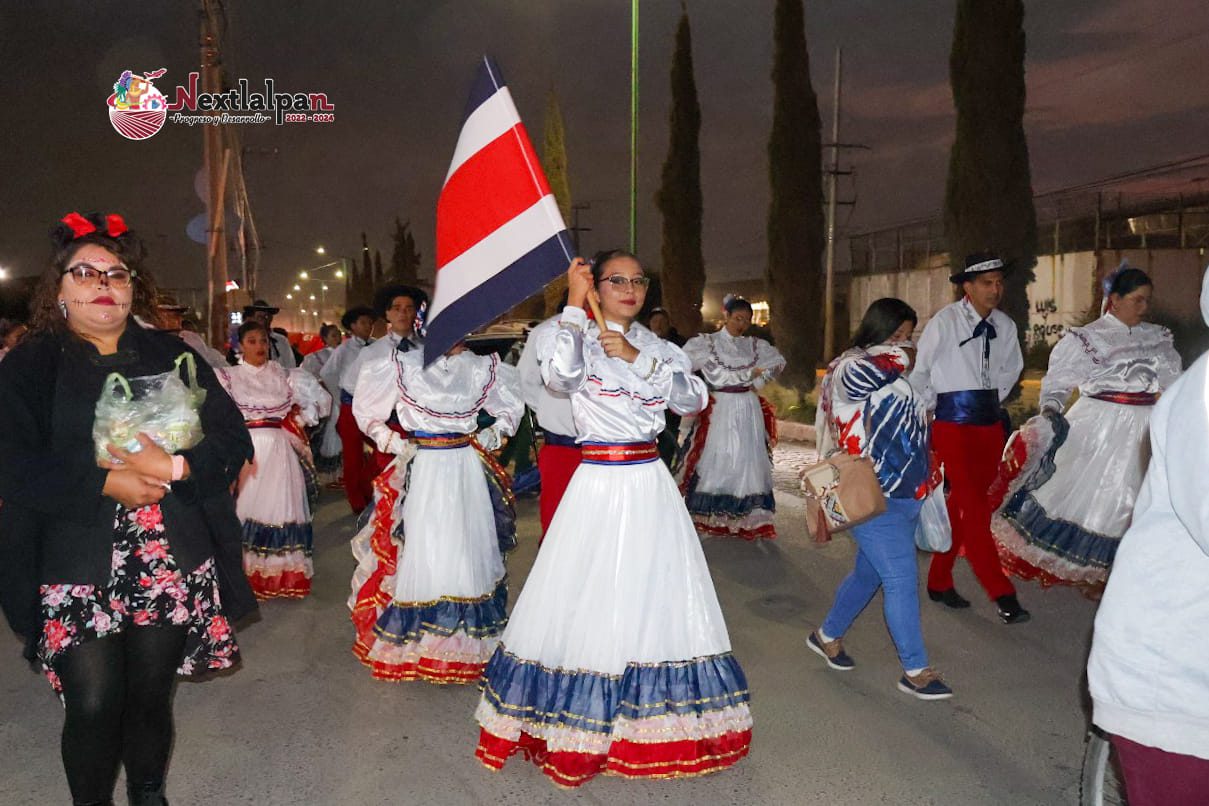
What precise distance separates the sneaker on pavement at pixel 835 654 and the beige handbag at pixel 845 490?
0.89 m

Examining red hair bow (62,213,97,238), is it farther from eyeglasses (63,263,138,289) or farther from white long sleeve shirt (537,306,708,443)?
white long sleeve shirt (537,306,708,443)

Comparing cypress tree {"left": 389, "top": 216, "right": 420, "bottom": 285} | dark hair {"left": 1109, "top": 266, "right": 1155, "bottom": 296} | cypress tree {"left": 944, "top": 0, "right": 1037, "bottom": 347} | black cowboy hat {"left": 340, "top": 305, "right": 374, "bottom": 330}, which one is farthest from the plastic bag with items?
cypress tree {"left": 389, "top": 216, "right": 420, "bottom": 285}

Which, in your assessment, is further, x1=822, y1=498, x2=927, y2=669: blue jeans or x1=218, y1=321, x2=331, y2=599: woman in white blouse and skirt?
x1=218, y1=321, x2=331, y2=599: woman in white blouse and skirt

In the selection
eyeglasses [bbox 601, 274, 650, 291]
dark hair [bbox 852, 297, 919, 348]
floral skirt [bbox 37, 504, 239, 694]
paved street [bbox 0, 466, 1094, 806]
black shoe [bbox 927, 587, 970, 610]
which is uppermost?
eyeglasses [bbox 601, 274, 650, 291]

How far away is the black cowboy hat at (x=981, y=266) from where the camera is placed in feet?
19.9

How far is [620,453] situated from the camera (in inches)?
154

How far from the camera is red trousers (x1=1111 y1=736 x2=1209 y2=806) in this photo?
1973mm

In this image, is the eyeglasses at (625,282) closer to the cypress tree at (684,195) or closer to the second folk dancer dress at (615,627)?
the second folk dancer dress at (615,627)

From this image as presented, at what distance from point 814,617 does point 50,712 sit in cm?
430

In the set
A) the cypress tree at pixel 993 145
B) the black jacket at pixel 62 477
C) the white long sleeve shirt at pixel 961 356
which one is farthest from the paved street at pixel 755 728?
the cypress tree at pixel 993 145

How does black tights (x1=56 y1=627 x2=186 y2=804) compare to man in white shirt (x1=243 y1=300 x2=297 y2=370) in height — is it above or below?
below

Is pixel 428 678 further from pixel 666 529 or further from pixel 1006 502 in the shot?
pixel 1006 502

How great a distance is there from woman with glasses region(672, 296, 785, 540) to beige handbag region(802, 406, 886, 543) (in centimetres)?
379

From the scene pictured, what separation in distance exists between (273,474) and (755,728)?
170 inches
